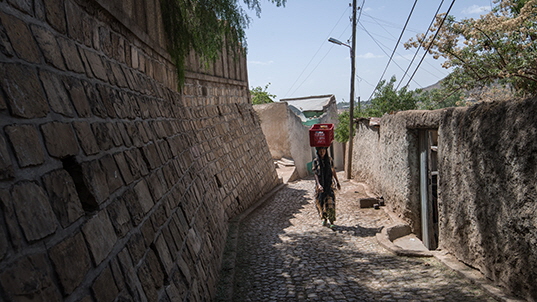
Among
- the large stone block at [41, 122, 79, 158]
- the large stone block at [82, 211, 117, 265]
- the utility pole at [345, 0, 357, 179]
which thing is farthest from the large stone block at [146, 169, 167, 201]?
the utility pole at [345, 0, 357, 179]

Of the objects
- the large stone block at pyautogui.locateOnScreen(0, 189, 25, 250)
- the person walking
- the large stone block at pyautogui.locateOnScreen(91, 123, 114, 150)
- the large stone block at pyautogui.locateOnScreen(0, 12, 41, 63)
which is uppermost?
the large stone block at pyautogui.locateOnScreen(0, 12, 41, 63)

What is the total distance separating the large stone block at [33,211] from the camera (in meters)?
1.42

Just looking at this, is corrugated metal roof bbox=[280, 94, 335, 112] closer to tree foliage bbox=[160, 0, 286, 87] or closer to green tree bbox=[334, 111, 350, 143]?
green tree bbox=[334, 111, 350, 143]

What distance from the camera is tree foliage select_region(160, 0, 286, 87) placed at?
5.71 m

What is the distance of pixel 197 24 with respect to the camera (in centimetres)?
614

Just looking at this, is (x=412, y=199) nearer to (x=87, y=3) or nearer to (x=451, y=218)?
(x=451, y=218)

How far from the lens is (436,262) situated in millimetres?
5043

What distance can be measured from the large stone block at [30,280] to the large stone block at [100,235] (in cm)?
34

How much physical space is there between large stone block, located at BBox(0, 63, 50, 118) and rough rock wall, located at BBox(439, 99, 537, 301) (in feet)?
11.7

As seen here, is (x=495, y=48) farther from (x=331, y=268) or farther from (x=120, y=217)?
(x=120, y=217)

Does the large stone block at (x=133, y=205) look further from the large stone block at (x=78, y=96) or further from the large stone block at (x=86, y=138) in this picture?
the large stone block at (x=78, y=96)

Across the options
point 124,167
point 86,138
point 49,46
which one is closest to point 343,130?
point 124,167

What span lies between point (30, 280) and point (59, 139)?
2.29 ft

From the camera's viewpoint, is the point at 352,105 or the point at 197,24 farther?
the point at 352,105
